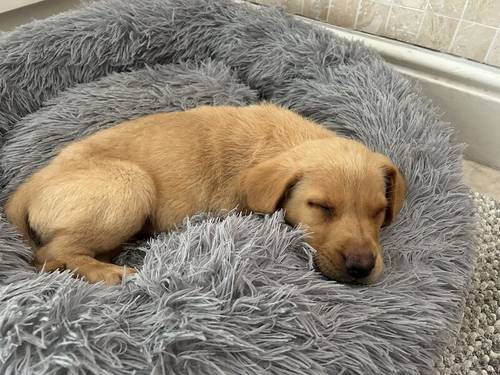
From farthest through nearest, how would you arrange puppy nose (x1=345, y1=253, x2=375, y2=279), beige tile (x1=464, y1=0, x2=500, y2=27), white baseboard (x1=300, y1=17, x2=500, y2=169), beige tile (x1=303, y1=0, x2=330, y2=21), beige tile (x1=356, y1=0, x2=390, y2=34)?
beige tile (x1=303, y1=0, x2=330, y2=21) → beige tile (x1=356, y1=0, x2=390, y2=34) → white baseboard (x1=300, y1=17, x2=500, y2=169) → beige tile (x1=464, y1=0, x2=500, y2=27) → puppy nose (x1=345, y1=253, x2=375, y2=279)

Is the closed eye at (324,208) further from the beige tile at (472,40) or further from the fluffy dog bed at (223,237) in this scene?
the beige tile at (472,40)

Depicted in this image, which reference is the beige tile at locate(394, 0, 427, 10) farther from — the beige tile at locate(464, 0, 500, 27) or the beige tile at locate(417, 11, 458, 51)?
the beige tile at locate(464, 0, 500, 27)

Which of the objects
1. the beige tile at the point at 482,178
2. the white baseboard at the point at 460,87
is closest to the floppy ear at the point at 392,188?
the beige tile at the point at 482,178

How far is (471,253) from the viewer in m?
1.60

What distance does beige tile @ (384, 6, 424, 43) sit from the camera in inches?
94.3

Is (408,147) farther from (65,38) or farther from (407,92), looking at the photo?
(65,38)

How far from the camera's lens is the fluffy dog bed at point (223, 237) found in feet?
3.63

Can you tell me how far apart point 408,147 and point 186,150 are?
795mm

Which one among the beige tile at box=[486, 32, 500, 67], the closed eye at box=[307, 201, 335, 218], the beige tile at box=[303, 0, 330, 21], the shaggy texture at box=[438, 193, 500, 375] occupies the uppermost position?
the beige tile at box=[303, 0, 330, 21]

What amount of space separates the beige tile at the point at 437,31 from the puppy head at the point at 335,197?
1137mm

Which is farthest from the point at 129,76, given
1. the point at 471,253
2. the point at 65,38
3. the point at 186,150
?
the point at 471,253

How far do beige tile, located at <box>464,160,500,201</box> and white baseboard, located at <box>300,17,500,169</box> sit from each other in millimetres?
39

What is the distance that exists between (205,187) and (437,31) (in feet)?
4.70

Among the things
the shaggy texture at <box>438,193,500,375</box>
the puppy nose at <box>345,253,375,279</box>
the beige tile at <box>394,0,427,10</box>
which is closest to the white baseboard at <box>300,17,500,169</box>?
the beige tile at <box>394,0,427,10</box>
